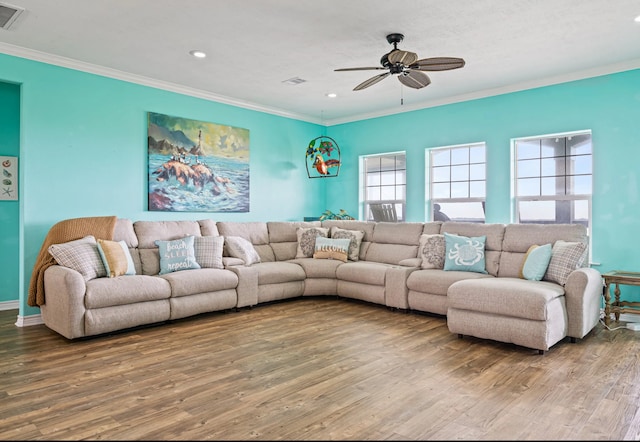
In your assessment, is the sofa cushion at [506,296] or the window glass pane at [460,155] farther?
the window glass pane at [460,155]

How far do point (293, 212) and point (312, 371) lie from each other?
14.0 ft

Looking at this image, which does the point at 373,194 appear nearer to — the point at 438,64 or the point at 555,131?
the point at 555,131

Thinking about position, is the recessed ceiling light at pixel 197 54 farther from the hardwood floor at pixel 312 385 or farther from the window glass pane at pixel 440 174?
the window glass pane at pixel 440 174

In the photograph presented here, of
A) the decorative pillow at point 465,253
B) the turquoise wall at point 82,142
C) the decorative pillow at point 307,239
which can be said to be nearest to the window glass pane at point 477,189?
the decorative pillow at point 465,253

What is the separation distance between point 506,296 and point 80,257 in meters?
3.73

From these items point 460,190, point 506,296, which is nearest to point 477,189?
point 460,190

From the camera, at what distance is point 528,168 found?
5.40 m

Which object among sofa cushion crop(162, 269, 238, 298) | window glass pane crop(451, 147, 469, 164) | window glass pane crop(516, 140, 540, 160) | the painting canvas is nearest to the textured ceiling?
the painting canvas

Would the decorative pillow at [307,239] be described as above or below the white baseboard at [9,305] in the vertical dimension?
above

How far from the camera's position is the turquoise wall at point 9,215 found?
5020mm

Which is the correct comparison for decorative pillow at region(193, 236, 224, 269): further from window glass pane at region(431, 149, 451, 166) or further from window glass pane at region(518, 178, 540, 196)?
window glass pane at region(518, 178, 540, 196)

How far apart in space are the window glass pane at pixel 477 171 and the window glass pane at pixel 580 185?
40.5 inches

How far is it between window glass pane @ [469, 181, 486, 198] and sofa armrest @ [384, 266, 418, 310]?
5.43 ft

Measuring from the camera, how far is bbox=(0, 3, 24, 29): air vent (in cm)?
334
